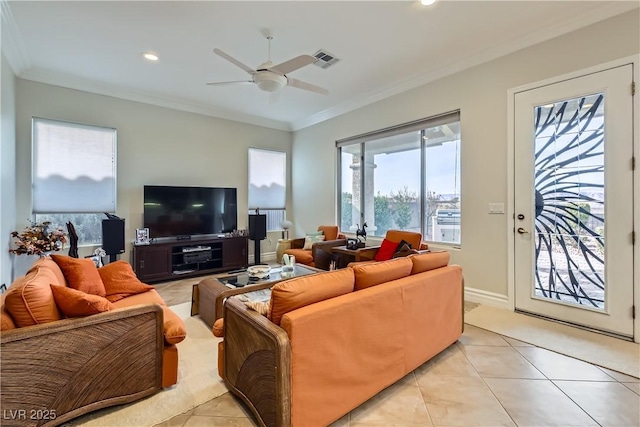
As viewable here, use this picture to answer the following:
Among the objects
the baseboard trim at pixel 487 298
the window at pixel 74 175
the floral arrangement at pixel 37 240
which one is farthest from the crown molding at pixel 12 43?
the baseboard trim at pixel 487 298

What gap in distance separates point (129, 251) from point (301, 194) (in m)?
3.43

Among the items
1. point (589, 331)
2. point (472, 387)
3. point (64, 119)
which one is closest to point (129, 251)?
point (64, 119)

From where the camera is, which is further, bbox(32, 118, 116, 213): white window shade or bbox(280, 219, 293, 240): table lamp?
bbox(280, 219, 293, 240): table lamp

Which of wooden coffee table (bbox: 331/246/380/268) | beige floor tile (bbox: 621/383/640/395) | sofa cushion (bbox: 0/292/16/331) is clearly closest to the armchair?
wooden coffee table (bbox: 331/246/380/268)

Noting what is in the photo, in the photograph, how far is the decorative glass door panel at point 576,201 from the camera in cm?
264

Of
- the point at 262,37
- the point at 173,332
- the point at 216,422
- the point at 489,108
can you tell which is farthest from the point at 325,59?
the point at 216,422

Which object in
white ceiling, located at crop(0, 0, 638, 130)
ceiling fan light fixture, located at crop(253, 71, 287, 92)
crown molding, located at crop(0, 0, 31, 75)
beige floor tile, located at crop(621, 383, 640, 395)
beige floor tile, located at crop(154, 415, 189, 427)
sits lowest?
beige floor tile, located at crop(154, 415, 189, 427)

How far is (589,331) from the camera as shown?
2770 mm

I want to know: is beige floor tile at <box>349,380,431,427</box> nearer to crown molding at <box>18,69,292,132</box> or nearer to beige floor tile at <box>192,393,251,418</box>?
beige floor tile at <box>192,393,251,418</box>

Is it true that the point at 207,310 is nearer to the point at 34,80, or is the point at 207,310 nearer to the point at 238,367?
the point at 238,367

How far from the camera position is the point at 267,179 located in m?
6.33

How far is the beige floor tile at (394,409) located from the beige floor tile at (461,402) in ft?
0.19

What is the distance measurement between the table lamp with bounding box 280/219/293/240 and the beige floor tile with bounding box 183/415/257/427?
461 cm

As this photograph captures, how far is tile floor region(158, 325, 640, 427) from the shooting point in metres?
1.64
